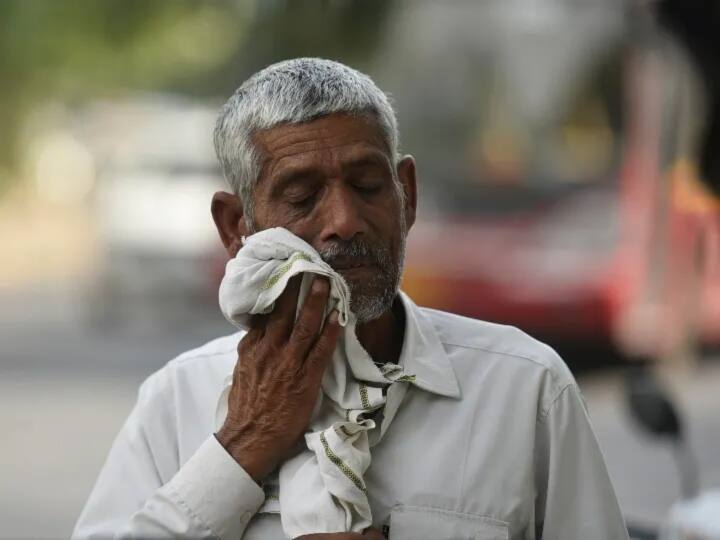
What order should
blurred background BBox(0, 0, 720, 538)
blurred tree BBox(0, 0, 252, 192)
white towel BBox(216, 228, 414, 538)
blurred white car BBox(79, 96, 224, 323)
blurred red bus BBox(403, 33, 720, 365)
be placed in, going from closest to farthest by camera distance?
Result: white towel BBox(216, 228, 414, 538), blurred background BBox(0, 0, 720, 538), blurred red bus BBox(403, 33, 720, 365), blurred white car BBox(79, 96, 224, 323), blurred tree BBox(0, 0, 252, 192)

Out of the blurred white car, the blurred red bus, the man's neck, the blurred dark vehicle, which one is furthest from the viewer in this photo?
the blurred white car

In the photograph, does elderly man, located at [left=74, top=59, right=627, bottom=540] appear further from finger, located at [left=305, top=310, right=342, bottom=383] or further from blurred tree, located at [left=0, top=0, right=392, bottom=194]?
blurred tree, located at [left=0, top=0, right=392, bottom=194]

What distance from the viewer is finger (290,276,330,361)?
2113 mm

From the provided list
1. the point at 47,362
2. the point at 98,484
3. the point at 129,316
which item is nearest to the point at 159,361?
the point at 47,362

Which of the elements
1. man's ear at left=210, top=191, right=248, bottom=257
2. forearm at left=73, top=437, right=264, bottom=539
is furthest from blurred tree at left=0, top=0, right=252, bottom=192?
forearm at left=73, top=437, right=264, bottom=539

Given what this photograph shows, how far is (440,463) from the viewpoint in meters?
2.20

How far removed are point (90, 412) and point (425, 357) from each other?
631 centimetres

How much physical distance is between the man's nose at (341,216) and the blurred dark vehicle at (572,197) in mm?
4562

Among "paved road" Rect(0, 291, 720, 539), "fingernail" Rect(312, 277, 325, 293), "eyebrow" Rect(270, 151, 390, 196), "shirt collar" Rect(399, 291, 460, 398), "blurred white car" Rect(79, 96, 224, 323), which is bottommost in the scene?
"paved road" Rect(0, 291, 720, 539)

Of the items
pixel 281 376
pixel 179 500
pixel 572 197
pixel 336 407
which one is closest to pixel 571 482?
pixel 336 407

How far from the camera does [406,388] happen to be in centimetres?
227

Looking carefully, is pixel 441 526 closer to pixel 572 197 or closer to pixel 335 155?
pixel 335 155

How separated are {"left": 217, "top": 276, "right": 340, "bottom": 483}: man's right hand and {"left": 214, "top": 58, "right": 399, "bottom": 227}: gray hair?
26 cm

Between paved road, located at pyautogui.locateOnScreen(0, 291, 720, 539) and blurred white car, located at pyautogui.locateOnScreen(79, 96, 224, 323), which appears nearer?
paved road, located at pyautogui.locateOnScreen(0, 291, 720, 539)
